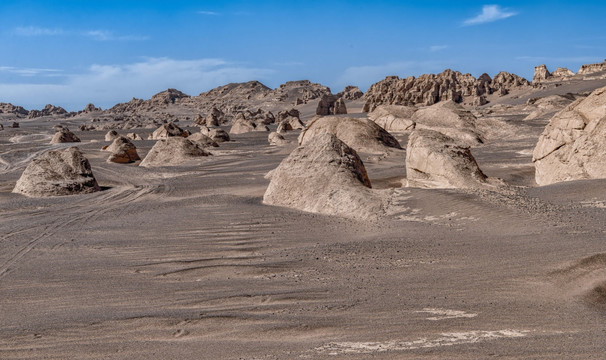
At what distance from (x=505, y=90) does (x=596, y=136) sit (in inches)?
2210

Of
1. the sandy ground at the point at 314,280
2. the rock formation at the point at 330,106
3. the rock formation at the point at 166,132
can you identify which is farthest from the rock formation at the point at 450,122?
the rock formation at the point at 330,106

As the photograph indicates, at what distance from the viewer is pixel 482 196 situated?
26.7ft

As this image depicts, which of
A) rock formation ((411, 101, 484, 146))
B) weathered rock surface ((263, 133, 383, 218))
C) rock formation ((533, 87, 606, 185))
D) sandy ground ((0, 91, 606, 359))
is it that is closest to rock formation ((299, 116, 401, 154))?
rock formation ((411, 101, 484, 146))

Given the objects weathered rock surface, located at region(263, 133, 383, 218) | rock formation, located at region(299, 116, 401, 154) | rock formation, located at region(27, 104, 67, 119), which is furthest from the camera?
rock formation, located at region(27, 104, 67, 119)

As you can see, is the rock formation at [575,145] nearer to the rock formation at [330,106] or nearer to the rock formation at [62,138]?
the rock formation at [62,138]

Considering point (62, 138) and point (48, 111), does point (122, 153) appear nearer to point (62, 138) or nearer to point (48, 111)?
point (62, 138)

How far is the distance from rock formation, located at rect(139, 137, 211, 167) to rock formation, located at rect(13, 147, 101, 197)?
5.34 meters

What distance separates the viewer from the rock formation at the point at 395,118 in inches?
1010

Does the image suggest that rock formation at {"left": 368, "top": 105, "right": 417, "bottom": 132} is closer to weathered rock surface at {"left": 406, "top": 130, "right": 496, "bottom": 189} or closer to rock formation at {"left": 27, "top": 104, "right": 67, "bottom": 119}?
weathered rock surface at {"left": 406, "top": 130, "right": 496, "bottom": 189}

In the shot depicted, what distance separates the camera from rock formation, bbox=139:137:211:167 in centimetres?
1875

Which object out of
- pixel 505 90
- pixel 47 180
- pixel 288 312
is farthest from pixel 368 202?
pixel 505 90

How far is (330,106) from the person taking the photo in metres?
61.8

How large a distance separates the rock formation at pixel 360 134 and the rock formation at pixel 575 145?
6791 millimetres

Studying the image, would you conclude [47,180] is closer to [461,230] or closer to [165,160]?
[165,160]
